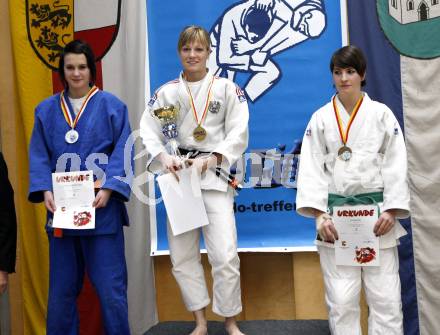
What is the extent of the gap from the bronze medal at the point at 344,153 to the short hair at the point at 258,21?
4.48ft

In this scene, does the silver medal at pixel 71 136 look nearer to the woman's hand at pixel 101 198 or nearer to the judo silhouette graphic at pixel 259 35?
the woman's hand at pixel 101 198

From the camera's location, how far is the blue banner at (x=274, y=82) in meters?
3.67

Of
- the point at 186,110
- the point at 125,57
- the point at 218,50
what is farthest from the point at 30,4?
the point at 186,110

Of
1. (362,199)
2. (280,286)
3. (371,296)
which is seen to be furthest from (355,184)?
(280,286)

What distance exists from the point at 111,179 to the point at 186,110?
604 mm

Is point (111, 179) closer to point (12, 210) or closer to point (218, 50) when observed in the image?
point (12, 210)

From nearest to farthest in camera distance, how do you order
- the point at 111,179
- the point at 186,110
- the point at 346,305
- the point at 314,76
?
the point at 346,305, the point at 111,179, the point at 186,110, the point at 314,76

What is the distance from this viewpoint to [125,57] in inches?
155

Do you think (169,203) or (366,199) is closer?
(366,199)

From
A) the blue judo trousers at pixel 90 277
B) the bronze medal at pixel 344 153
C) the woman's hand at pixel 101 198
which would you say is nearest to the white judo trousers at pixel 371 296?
the bronze medal at pixel 344 153

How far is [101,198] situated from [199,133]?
0.67m

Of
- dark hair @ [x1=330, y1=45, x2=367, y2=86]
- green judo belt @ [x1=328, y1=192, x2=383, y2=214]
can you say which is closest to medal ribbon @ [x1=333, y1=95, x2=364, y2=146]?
dark hair @ [x1=330, y1=45, x2=367, y2=86]

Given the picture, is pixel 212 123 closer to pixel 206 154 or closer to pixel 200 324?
pixel 206 154

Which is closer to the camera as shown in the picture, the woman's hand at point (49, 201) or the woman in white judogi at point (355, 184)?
the woman in white judogi at point (355, 184)
